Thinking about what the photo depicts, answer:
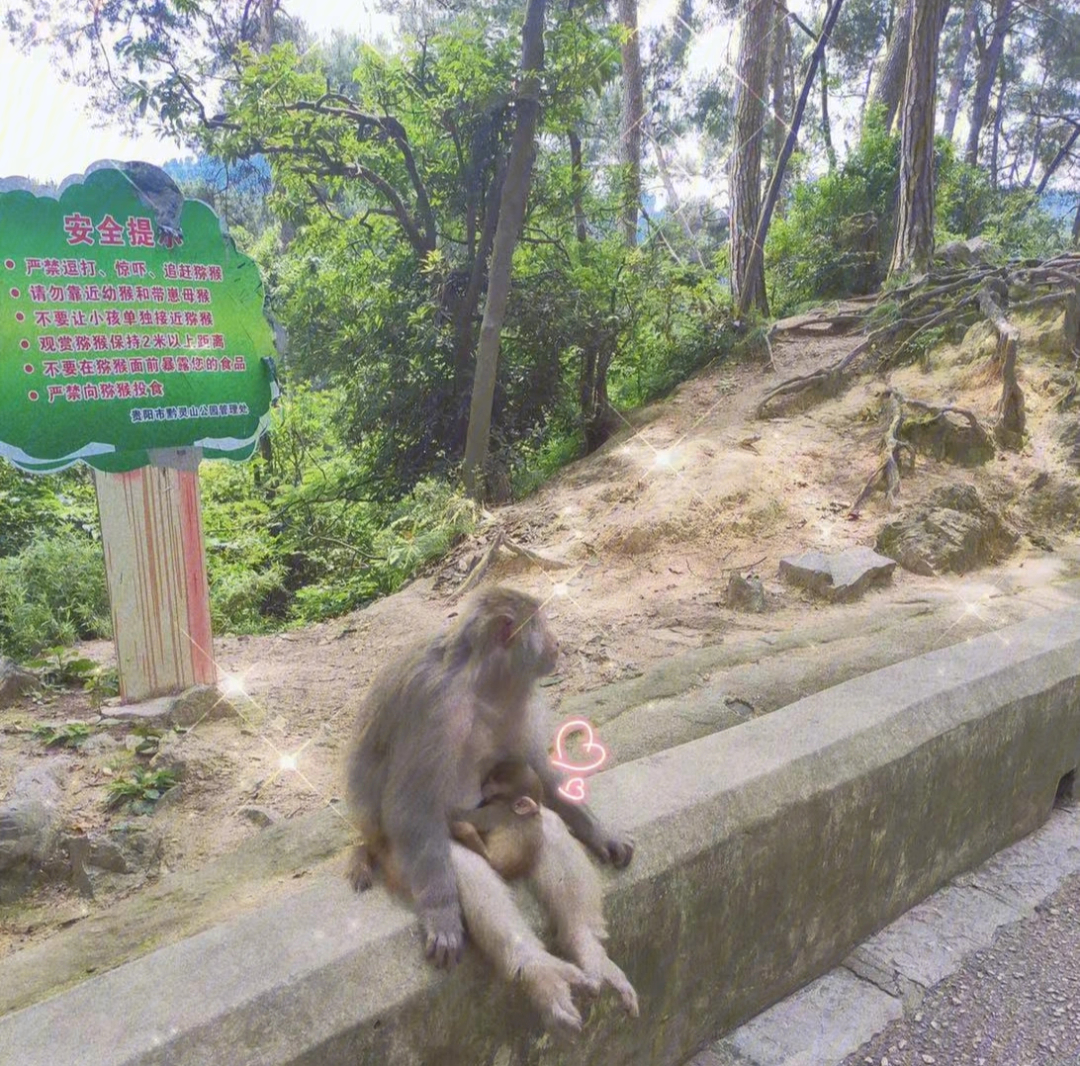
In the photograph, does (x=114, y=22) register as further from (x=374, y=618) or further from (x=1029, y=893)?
(x=1029, y=893)

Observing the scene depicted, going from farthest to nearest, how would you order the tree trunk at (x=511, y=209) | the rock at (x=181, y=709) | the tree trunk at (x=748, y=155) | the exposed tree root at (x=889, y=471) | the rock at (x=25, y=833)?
the tree trunk at (x=748, y=155) → the tree trunk at (x=511, y=209) → the exposed tree root at (x=889, y=471) → the rock at (x=181, y=709) → the rock at (x=25, y=833)

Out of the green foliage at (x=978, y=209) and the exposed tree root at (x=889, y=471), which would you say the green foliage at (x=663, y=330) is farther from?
the green foliage at (x=978, y=209)

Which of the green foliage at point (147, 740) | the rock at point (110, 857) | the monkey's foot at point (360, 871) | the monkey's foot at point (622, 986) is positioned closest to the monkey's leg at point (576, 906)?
the monkey's foot at point (622, 986)

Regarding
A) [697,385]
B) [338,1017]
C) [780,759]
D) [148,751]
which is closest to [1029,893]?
[780,759]

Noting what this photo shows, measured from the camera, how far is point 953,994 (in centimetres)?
267

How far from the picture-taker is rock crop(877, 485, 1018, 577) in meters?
5.32

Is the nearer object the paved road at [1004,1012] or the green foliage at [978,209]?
the paved road at [1004,1012]

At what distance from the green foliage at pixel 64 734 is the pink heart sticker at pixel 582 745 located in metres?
2.16

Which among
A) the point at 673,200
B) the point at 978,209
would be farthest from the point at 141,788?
the point at 978,209

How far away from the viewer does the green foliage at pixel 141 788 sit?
137 inches

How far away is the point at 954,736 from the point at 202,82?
7397mm

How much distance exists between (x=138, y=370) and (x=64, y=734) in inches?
63.6

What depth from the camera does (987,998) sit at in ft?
8.75

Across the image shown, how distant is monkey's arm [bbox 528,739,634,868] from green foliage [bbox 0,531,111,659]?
4142 millimetres
